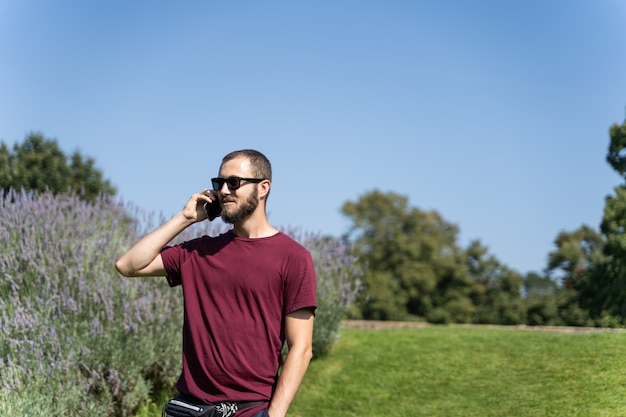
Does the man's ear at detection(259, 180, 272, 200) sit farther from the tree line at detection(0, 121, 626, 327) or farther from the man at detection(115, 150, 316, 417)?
the tree line at detection(0, 121, 626, 327)

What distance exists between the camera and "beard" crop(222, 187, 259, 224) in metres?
3.16

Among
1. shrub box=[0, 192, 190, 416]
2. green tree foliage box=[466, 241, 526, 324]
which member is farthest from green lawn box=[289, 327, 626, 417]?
green tree foliage box=[466, 241, 526, 324]

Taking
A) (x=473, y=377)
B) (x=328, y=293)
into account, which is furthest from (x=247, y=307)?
(x=328, y=293)

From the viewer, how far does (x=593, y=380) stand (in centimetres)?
754

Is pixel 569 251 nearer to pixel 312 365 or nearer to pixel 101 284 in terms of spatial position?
pixel 312 365

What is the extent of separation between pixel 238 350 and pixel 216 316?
0.62ft

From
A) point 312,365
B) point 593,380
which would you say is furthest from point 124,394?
point 593,380

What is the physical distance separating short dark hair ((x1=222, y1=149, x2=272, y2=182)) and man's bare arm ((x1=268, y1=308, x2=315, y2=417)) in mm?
679

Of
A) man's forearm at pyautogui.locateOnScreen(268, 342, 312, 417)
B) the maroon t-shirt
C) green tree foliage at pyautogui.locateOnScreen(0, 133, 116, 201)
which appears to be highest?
green tree foliage at pyautogui.locateOnScreen(0, 133, 116, 201)

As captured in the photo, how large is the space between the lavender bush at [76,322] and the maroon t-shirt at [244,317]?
3381mm

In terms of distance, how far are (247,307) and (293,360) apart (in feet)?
1.05

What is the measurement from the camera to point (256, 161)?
10.6 ft

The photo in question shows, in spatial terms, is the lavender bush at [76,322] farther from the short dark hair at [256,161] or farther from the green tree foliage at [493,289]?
the green tree foliage at [493,289]

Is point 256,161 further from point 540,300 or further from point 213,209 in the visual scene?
point 540,300
